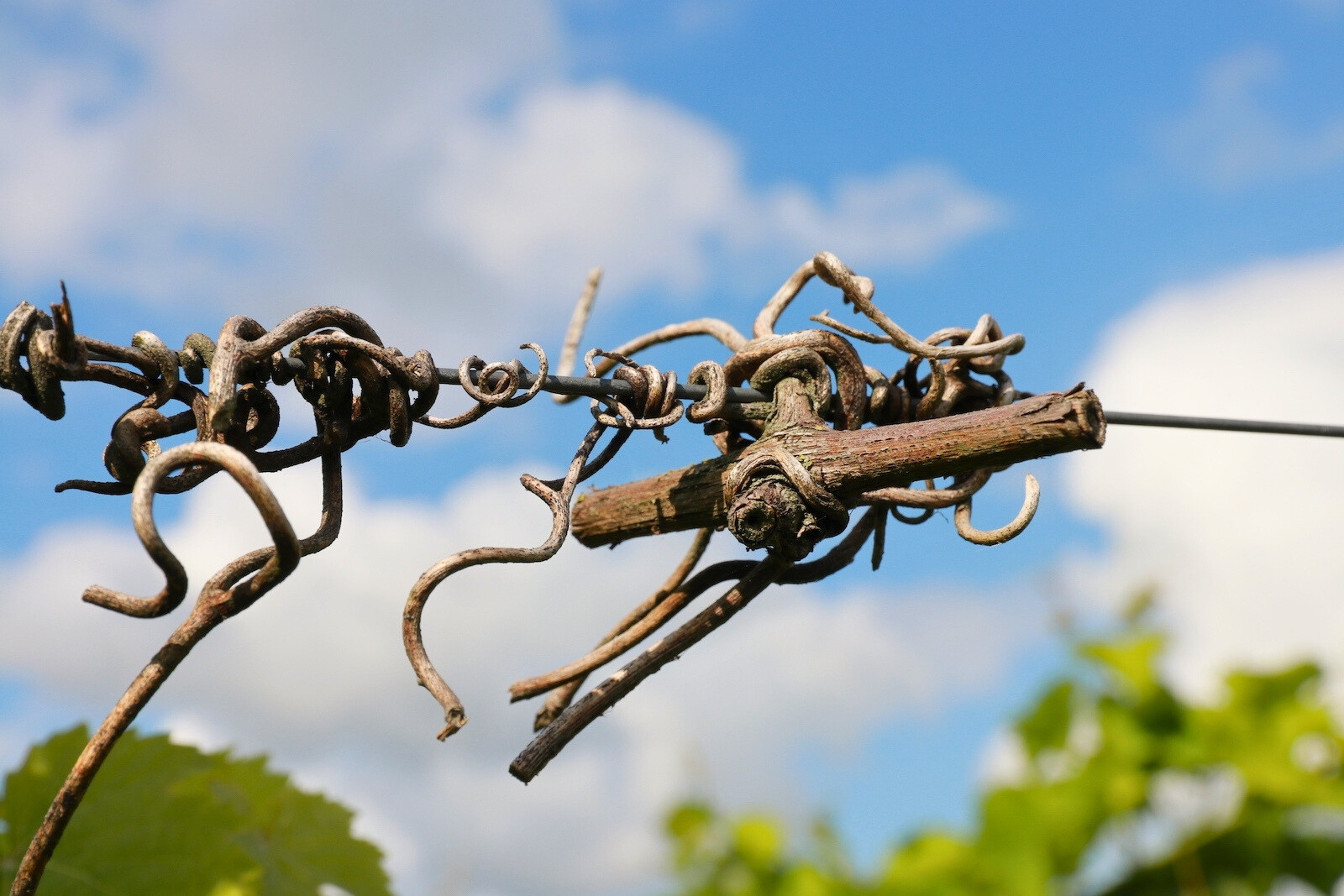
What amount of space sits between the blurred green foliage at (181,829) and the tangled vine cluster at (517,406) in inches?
21.9

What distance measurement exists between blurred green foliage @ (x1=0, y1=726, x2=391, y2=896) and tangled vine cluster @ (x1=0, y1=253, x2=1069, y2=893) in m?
0.56

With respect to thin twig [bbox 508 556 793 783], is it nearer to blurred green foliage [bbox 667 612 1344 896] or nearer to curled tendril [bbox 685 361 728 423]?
curled tendril [bbox 685 361 728 423]

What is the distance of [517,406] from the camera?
1.23 m

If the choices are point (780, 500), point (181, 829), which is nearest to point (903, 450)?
point (780, 500)

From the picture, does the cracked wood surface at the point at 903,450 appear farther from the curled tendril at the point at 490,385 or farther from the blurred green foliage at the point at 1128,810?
the blurred green foliage at the point at 1128,810

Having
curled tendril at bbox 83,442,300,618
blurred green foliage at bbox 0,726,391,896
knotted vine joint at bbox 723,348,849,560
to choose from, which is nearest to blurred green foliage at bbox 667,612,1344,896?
curled tendril at bbox 83,442,300,618

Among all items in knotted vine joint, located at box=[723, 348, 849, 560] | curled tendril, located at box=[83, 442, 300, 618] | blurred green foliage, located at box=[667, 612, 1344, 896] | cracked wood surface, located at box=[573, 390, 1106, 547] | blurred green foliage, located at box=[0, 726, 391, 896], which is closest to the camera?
blurred green foliage, located at box=[667, 612, 1344, 896]

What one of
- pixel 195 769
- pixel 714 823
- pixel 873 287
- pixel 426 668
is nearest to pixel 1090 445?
pixel 873 287

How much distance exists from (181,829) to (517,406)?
86cm

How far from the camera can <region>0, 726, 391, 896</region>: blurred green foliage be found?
159 cm

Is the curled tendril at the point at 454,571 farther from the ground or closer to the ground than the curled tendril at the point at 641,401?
closer to the ground

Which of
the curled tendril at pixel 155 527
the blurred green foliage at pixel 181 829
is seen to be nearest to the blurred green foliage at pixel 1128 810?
the curled tendril at pixel 155 527

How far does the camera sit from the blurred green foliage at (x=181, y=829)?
1594mm

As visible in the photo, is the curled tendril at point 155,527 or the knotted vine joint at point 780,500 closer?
the curled tendril at point 155,527
